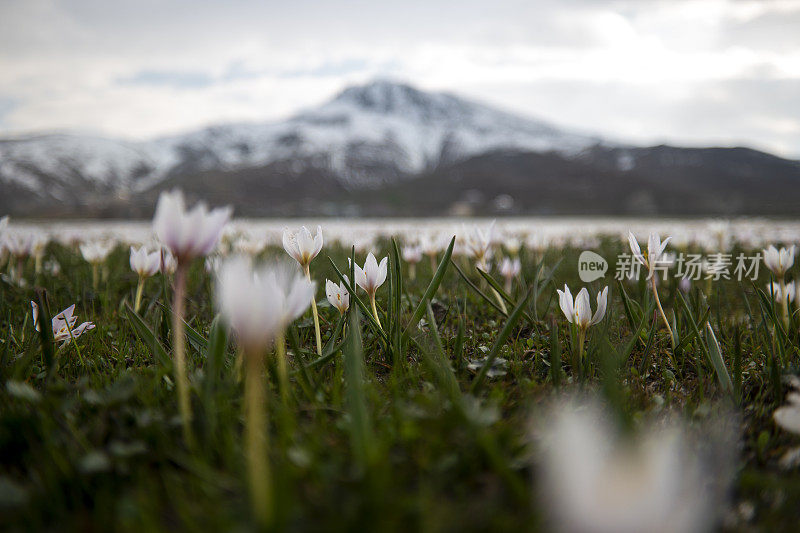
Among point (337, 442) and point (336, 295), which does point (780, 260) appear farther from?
point (337, 442)

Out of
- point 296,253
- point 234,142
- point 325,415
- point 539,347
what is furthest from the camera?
point 234,142

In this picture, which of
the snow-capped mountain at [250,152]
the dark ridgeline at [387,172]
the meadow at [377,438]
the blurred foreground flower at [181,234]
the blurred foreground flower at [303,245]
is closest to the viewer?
the meadow at [377,438]

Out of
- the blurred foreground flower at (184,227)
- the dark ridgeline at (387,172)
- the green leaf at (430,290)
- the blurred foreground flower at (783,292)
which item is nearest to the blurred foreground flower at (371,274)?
the green leaf at (430,290)

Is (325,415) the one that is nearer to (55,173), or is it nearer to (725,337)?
(725,337)

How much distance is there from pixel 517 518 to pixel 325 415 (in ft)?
2.04

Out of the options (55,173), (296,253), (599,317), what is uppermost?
(55,173)

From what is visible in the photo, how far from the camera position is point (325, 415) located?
4.26 feet

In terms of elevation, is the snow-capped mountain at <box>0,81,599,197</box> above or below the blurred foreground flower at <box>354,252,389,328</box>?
above

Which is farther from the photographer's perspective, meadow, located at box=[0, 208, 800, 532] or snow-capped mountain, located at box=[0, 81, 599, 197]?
snow-capped mountain, located at box=[0, 81, 599, 197]

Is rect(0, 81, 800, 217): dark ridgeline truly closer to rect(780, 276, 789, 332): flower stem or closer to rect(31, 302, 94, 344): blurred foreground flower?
rect(780, 276, 789, 332): flower stem

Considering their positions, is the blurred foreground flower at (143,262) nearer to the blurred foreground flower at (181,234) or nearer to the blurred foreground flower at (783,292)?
the blurred foreground flower at (181,234)

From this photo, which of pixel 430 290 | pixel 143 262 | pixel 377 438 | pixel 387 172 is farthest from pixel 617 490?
pixel 387 172

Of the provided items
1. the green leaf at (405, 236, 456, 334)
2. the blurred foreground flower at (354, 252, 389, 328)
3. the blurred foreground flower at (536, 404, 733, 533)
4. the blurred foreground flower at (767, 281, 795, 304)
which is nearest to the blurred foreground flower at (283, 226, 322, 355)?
the blurred foreground flower at (354, 252, 389, 328)

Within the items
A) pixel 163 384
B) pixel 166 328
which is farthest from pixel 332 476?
pixel 166 328
